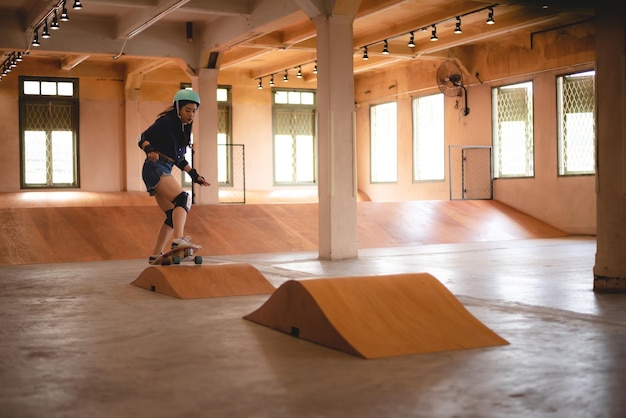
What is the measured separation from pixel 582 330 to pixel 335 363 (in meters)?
1.79

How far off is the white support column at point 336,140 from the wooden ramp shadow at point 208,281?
4.40 meters

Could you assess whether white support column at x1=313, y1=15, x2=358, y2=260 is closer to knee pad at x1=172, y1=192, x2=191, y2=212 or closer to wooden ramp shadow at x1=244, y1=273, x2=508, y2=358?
knee pad at x1=172, y1=192, x2=191, y2=212

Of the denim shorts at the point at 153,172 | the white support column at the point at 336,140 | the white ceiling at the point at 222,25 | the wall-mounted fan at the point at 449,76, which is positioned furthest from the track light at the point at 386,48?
the denim shorts at the point at 153,172

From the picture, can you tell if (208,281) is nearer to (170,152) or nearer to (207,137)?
(170,152)

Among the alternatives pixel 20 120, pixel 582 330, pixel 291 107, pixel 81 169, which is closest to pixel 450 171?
pixel 291 107

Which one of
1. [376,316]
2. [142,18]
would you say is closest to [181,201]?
[376,316]

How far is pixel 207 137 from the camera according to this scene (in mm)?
17375

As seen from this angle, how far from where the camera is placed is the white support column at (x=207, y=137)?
56.5 ft

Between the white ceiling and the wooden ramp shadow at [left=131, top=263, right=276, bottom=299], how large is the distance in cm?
745

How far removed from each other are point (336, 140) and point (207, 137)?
6636mm

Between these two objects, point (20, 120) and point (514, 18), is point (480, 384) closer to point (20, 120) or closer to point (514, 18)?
point (514, 18)

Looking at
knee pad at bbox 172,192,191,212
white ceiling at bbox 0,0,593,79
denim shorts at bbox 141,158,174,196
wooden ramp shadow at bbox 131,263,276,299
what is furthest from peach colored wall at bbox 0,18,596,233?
wooden ramp shadow at bbox 131,263,276,299

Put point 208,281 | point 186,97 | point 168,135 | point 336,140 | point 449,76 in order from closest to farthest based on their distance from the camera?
point 208,281, point 186,97, point 168,135, point 336,140, point 449,76

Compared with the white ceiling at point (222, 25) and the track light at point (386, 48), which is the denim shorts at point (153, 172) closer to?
the white ceiling at point (222, 25)
